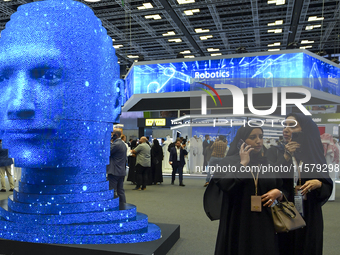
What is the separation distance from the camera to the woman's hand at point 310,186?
251 cm

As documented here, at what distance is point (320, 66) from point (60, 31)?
1038 cm

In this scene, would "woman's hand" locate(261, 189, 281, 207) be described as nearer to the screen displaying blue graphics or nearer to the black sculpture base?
the black sculpture base

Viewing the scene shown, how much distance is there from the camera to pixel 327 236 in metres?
4.75

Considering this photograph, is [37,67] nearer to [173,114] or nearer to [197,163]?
[197,163]

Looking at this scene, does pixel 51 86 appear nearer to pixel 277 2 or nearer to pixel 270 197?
pixel 270 197

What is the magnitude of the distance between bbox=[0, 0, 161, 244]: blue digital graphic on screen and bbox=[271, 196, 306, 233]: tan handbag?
1.62 m

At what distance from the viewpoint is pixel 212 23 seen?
1537 centimetres

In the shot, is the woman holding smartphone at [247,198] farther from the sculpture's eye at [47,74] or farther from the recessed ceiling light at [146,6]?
the recessed ceiling light at [146,6]

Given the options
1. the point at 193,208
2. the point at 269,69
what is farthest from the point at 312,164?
the point at 269,69

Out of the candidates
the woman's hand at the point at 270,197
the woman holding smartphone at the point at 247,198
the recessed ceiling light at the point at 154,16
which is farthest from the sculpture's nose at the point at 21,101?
the recessed ceiling light at the point at 154,16

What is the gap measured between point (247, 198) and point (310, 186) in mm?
567

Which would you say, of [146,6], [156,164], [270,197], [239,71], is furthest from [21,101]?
[146,6]

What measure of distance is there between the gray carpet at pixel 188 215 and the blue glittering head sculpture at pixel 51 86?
184cm

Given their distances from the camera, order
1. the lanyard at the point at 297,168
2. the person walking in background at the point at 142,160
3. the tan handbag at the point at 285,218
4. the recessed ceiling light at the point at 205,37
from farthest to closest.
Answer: the recessed ceiling light at the point at 205,37, the person walking in background at the point at 142,160, the lanyard at the point at 297,168, the tan handbag at the point at 285,218
